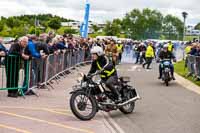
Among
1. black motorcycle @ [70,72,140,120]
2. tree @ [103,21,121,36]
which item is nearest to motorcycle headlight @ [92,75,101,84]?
black motorcycle @ [70,72,140,120]

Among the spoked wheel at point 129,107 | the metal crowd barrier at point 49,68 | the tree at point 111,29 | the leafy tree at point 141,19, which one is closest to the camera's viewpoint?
the spoked wheel at point 129,107

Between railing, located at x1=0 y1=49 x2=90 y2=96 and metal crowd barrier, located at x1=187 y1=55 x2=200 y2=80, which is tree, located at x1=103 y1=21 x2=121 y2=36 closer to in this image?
metal crowd barrier, located at x1=187 y1=55 x2=200 y2=80

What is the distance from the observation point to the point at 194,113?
1234 centimetres

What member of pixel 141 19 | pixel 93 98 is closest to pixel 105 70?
pixel 93 98

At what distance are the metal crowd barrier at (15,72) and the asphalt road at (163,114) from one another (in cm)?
316

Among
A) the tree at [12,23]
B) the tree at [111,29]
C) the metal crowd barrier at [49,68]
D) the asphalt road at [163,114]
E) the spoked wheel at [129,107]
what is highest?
the tree at [12,23]

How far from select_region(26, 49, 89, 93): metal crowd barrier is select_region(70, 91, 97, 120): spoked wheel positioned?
161 inches

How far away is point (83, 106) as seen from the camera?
10.9 m

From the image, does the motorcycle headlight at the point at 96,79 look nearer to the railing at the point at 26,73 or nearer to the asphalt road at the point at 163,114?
the asphalt road at the point at 163,114

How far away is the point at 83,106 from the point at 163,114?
7.28ft

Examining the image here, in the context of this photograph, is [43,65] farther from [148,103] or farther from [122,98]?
[122,98]

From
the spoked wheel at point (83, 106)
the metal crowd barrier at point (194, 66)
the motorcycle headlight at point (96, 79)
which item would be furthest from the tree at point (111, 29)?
the spoked wheel at point (83, 106)

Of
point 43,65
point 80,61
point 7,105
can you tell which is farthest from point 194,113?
point 80,61

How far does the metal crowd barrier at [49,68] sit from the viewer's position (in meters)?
15.0
